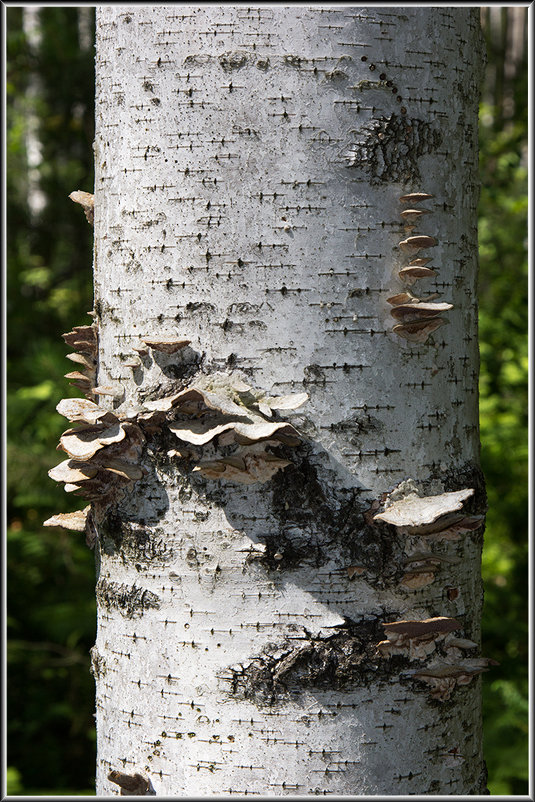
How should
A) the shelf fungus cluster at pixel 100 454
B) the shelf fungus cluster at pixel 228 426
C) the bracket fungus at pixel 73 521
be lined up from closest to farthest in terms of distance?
the shelf fungus cluster at pixel 228 426
the shelf fungus cluster at pixel 100 454
the bracket fungus at pixel 73 521

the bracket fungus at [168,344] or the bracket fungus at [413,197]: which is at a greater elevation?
the bracket fungus at [413,197]

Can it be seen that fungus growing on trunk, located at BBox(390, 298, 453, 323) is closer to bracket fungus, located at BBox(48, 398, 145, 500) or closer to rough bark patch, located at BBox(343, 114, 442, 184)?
rough bark patch, located at BBox(343, 114, 442, 184)

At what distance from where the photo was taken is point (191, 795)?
1127mm

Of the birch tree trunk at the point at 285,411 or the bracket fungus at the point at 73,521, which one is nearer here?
the birch tree trunk at the point at 285,411

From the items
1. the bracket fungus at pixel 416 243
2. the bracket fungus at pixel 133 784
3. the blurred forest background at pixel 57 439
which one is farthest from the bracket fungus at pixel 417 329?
the blurred forest background at pixel 57 439

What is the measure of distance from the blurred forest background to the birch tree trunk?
3039 millimetres

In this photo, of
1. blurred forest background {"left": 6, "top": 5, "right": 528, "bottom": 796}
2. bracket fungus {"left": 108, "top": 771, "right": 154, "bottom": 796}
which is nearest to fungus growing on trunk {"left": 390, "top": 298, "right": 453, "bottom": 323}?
bracket fungus {"left": 108, "top": 771, "right": 154, "bottom": 796}

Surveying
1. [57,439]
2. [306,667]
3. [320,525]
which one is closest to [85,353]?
[320,525]

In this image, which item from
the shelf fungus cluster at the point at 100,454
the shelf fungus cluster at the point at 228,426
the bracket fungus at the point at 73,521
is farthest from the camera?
the bracket fungus at the point at 73,521

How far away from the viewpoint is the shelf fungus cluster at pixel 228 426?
1071 mm

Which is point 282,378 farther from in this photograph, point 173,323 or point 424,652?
point 424,652

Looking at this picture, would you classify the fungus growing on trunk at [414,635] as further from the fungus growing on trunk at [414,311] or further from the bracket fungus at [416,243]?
the bracket fungus at [416,243]

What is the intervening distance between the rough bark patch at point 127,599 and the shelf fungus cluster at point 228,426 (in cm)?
23

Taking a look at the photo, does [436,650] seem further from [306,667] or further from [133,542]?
[133,542]
